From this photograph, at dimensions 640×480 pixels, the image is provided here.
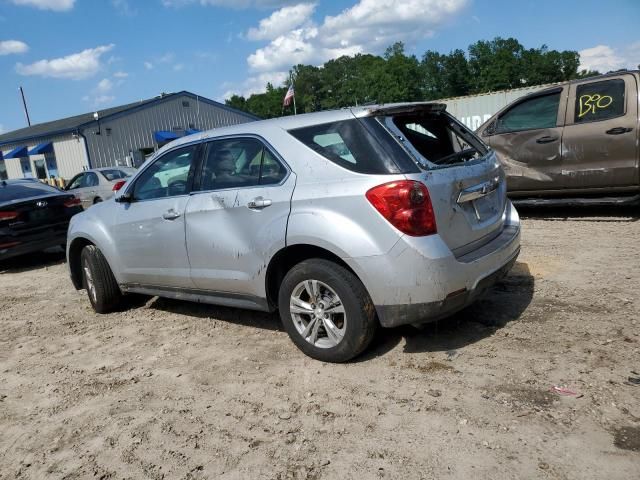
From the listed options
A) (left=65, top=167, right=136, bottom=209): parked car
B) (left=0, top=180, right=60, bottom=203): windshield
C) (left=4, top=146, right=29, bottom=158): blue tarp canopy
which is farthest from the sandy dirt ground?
(left=4, top=146, right=29, bottom=158): blue tarp canopy

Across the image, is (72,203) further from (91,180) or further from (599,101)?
(599,101)

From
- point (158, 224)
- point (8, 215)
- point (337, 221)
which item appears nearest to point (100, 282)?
point (158, 224)

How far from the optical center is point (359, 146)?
349 cm

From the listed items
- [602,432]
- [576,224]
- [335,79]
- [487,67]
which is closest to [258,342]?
[602,432]

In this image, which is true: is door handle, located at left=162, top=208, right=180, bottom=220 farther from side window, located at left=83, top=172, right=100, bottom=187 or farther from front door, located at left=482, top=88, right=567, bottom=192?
side window, located at left=83, top=172, right=100, bottom=187

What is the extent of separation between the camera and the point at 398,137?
349cm

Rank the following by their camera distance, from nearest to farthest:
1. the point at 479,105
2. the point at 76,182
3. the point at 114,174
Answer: the point at 114,174 → the point at 76,182 → the point at 479,105

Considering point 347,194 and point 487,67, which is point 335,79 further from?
point 347,194

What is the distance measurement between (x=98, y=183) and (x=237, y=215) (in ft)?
44.1

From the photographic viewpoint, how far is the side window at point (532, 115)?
7.51 m

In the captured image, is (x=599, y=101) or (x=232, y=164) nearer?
(x=232, y=164)

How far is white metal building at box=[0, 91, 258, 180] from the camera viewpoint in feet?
95.8

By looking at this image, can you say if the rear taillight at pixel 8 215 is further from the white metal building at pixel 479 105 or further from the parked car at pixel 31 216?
the white metal building at pixel 479 105

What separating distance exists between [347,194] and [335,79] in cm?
12354
